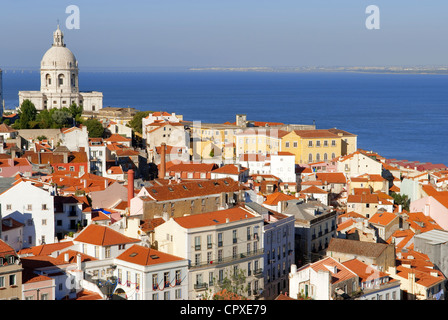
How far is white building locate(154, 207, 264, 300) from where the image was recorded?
15.1 m

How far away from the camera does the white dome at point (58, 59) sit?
169 feet

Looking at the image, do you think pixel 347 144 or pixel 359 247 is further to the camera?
pixel 347 144

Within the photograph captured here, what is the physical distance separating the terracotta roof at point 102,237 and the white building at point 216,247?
0.72m

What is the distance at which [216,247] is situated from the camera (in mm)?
15500

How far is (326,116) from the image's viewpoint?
82000 millimetres

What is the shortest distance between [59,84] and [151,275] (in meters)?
39.6

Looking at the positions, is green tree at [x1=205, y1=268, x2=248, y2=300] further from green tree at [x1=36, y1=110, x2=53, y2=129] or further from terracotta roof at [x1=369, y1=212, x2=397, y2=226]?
green tree at [x1=36, y1=110, x2=53, y2=129]

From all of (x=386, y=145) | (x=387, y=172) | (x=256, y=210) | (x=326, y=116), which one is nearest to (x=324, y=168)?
(x=387, y=172)

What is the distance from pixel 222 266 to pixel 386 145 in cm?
4380

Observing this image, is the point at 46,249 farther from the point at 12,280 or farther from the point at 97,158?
the point at 97,158

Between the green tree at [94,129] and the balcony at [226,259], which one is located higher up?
the green tree at [94,129]

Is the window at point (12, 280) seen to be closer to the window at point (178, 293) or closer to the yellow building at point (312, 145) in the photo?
the window at point (178, 293)

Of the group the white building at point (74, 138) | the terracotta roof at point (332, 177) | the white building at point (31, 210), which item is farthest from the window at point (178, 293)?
the white building at point (74, 138)

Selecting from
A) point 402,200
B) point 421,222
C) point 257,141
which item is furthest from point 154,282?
point 257,141
